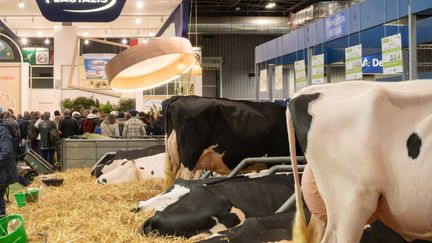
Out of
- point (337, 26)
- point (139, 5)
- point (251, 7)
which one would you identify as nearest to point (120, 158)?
point (337, 26)

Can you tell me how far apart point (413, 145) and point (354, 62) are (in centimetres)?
357

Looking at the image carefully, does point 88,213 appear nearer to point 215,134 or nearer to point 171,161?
point 171,161

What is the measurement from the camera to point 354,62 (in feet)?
20.0

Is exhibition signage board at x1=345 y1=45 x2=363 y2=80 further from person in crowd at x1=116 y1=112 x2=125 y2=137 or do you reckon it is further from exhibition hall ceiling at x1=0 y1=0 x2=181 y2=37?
exhibition hall ceiling at x1=0 y1=0 x2=181 y2=37

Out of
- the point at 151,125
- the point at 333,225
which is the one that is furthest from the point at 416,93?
the point at 151,125

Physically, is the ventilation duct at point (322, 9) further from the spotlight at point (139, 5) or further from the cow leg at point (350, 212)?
the cow leg at point (350, 212)

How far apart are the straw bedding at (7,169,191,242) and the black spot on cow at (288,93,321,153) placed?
4.98ft

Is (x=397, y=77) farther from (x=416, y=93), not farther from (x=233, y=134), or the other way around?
(x=416, y=93)

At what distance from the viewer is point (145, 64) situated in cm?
694

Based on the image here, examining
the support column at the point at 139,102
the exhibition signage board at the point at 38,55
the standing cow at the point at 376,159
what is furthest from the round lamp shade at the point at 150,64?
the exhibition signage board at the point at 38,55

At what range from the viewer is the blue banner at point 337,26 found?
7695mm

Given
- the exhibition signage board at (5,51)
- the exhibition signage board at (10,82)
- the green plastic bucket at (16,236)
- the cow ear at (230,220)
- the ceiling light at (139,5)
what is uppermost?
the ceiling light at (139,5)

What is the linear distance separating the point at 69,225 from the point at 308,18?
12721 millimetres

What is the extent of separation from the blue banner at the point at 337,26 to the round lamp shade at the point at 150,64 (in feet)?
7.56
